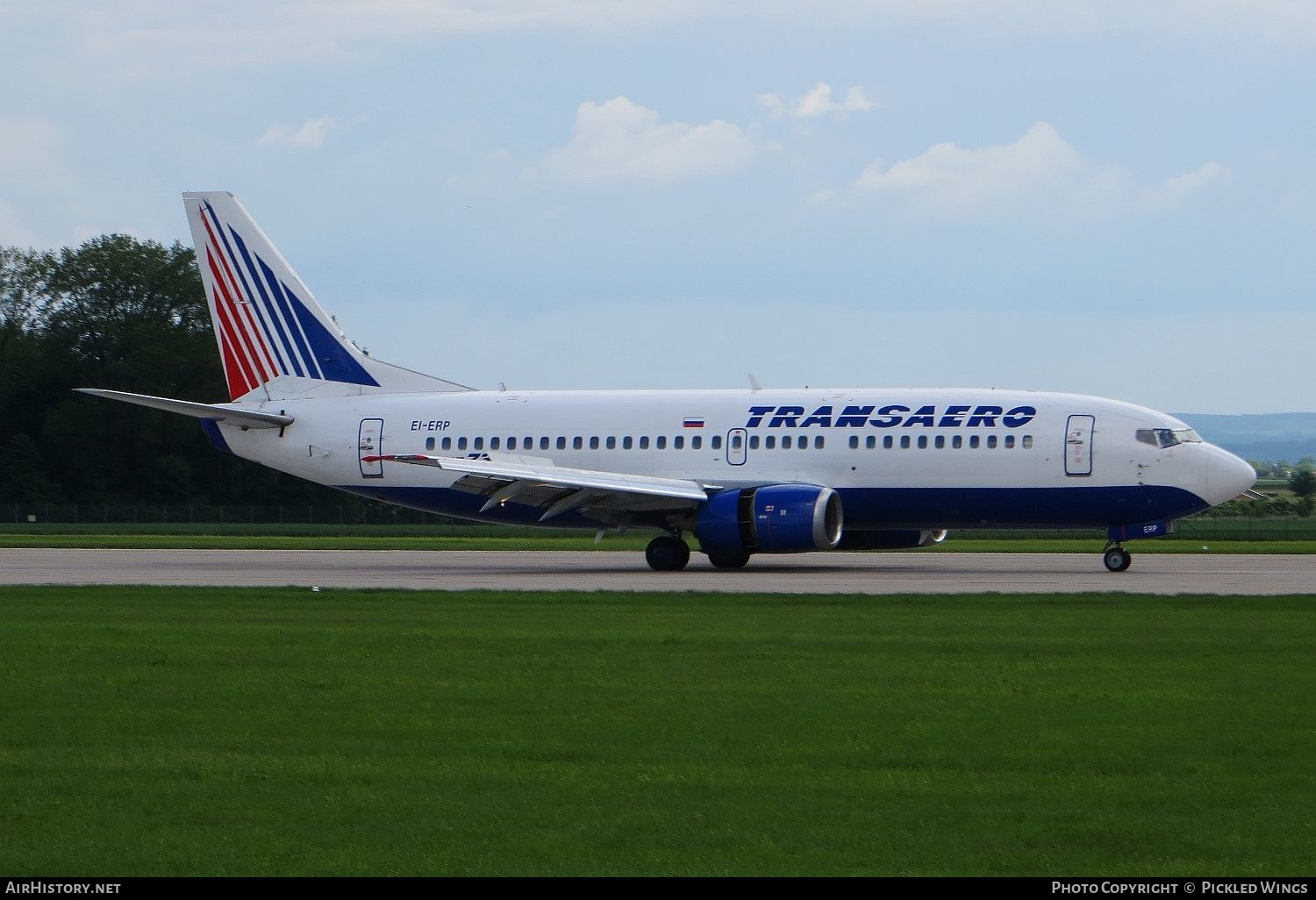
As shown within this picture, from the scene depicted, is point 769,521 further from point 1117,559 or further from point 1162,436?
point 1162,436

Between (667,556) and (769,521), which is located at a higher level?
(769,521)

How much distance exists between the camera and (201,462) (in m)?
86.2

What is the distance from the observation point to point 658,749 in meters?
12.0

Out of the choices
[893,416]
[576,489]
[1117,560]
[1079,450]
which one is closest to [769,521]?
[893,416]

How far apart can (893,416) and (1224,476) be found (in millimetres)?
7096

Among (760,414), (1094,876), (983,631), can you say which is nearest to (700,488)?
(760,414)

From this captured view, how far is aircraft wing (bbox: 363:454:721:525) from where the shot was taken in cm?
3641

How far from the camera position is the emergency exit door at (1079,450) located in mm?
35594

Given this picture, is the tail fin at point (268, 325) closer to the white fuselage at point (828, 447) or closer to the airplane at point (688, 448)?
the airplane at point (688, 448)

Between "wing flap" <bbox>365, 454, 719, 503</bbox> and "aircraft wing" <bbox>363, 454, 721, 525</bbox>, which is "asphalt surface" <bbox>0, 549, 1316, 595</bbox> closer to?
"aircraft wing" <bbox>363, 454, 721, 525</bbox>

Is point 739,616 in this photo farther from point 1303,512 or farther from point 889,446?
point 1303,512

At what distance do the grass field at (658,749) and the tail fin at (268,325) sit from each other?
74.7 ft

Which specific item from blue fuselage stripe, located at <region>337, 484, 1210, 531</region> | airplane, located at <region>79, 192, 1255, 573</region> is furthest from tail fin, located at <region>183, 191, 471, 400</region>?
blue fuselage stripe, located at <region>337, 484, 1210, 531</region>

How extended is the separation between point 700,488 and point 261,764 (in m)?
26.8
